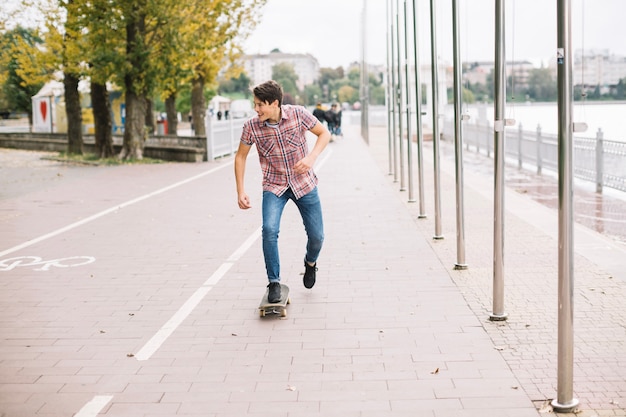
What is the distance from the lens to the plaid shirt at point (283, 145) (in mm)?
6727

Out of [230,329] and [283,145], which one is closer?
[230,329]

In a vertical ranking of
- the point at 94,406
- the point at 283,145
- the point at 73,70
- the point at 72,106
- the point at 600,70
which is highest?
the point at 73,70

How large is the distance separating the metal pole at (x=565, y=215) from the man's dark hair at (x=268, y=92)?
2471 millimetres

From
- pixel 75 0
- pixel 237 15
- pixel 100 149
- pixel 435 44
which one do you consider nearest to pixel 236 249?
pixel 435 44

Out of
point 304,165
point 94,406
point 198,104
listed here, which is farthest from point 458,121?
point 198,104

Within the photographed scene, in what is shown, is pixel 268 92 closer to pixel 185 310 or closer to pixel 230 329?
pixel 230 329

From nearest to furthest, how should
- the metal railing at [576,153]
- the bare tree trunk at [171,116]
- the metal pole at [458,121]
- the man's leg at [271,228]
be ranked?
the man's leg at [271,228] → the metal pole at [458,121] → the metal railing at [576,153] → the bare tree trunk at [171,116]

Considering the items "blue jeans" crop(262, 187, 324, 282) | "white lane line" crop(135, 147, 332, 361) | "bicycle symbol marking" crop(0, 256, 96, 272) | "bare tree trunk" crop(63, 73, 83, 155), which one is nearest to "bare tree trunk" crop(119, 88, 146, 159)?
"bare tree trunk" crop(63, 73, 83, 155)

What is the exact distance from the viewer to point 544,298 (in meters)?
7.15

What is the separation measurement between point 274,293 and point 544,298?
225 cm

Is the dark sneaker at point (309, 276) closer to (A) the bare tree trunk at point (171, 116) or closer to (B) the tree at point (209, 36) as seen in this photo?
(B) the tree at point (209, 36)

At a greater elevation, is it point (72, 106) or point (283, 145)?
point (72, 106)

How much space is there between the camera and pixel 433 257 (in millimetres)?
9273

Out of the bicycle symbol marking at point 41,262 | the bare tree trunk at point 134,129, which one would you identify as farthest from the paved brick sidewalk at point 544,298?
the bare tree trunk at point 134,129
